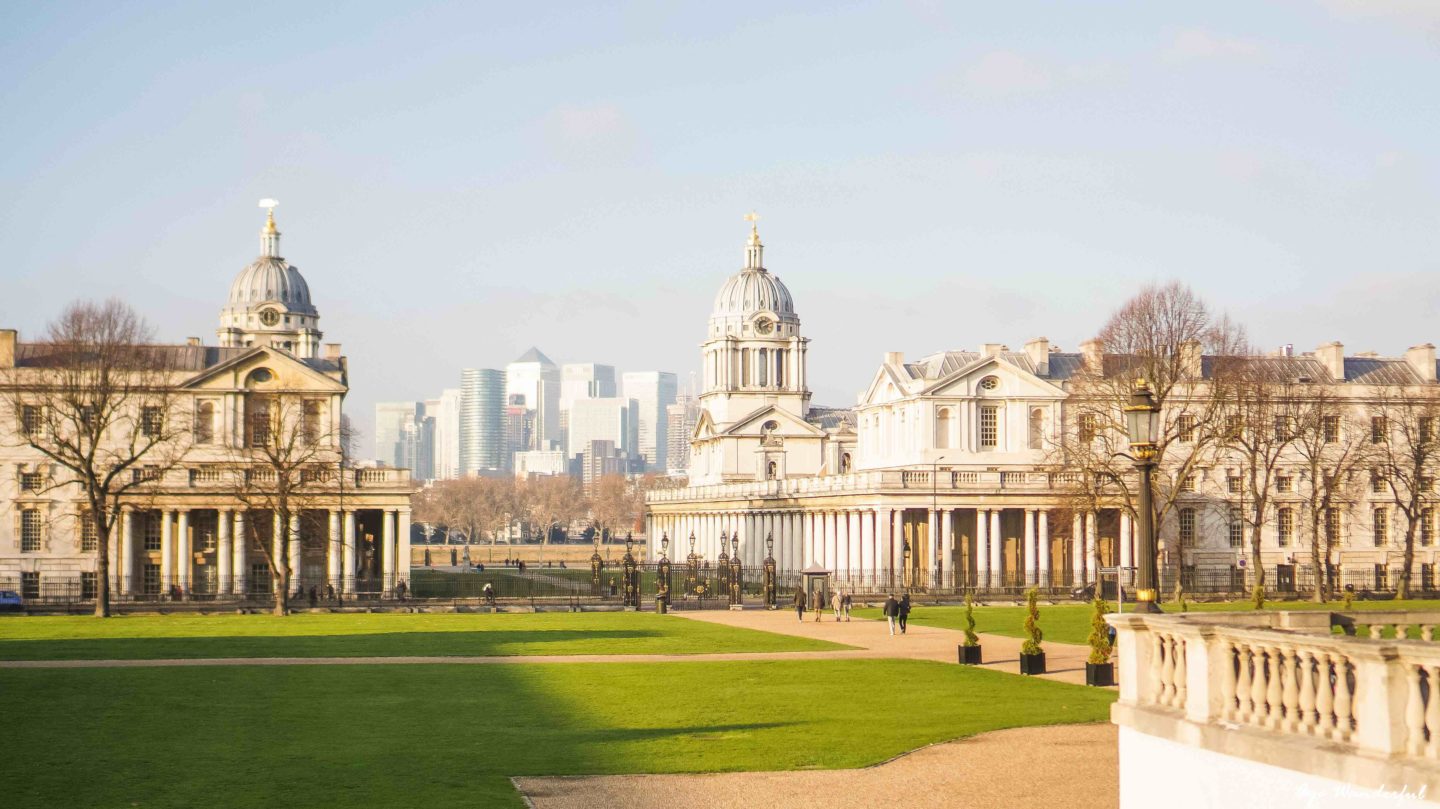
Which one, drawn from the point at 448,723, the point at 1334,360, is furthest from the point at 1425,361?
the point at 448,723

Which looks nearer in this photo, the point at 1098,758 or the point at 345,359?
the point at 1098,758

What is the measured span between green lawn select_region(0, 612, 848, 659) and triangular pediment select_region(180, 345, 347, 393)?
27194 millimetres

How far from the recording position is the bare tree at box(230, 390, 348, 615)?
237ft

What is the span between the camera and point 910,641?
5091 cm

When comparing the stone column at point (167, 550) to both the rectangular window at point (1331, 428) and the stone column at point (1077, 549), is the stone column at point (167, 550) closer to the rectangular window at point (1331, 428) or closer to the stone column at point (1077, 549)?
the stone column at point (1077, 549)

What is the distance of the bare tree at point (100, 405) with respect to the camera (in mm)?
71688

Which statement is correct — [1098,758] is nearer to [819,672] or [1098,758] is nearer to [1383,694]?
[1383,694]

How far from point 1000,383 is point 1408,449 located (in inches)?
864

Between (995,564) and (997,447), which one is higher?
(997,447)

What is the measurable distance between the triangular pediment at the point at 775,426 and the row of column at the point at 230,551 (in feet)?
172

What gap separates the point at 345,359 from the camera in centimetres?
9888

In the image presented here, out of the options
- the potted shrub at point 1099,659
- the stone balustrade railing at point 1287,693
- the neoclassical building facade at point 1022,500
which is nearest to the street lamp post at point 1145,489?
the stone balustrade railing at point 1287,693

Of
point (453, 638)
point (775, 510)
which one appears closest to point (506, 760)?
point (453, 638)

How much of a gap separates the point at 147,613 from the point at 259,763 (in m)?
50.1
